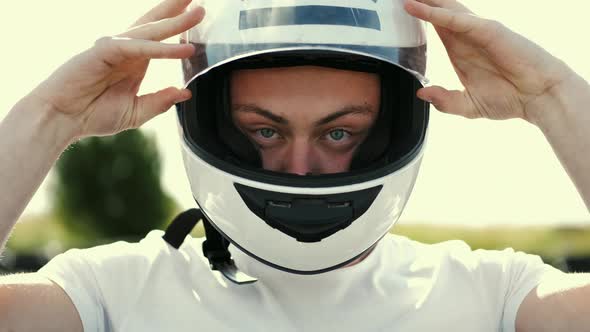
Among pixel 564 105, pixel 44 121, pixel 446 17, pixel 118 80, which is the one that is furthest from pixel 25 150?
pixel 564 105

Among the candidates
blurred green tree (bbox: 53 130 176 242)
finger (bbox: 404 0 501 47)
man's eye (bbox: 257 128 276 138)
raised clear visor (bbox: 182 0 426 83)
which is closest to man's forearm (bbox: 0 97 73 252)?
raised clear visor (bbox: 182 0 426 83)

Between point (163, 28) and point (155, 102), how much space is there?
11.1 inches

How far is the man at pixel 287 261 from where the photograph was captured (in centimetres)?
248

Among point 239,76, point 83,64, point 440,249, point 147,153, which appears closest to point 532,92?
point 440,249

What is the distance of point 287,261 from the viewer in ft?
8.56

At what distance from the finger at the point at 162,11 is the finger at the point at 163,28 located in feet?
0.32

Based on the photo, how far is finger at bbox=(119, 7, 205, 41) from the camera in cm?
248

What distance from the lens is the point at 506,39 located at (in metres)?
2.51

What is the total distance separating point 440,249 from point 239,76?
909mm

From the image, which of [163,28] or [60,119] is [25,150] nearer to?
[60,119]

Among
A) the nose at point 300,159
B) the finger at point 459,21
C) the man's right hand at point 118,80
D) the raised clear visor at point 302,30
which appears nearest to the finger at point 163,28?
the man's right hand at point 118,80

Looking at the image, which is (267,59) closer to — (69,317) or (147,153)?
(69,317)

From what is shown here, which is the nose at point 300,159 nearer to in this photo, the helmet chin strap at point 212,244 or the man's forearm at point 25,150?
the helmet chin strap at point 212,244

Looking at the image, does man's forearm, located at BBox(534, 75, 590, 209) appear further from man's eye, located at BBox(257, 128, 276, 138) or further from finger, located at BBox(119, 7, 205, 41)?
finger, located at BBox(119, 7, 205, 41)
